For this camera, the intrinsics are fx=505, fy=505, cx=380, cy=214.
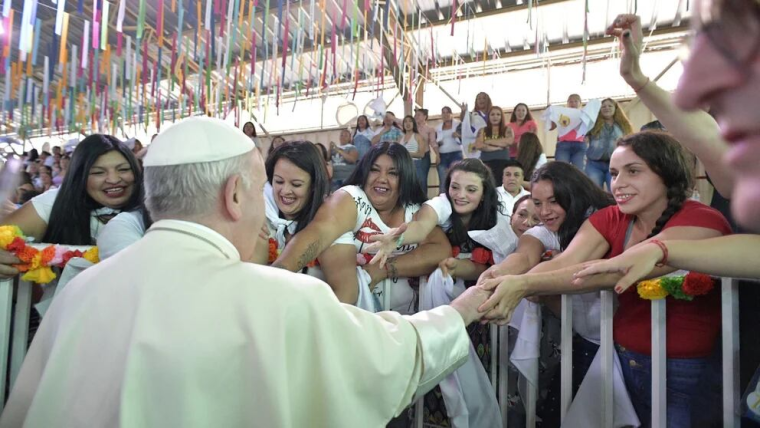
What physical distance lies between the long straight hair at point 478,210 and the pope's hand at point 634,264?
4.46ft

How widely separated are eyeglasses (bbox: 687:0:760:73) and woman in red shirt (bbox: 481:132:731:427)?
1.72m

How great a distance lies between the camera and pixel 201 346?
1231 millimetres

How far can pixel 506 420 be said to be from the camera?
2680 millimetres

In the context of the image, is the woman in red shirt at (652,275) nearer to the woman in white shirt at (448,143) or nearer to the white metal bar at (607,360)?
the white metal bar at (607,360)

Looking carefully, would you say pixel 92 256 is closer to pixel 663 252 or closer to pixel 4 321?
pixel 4 321

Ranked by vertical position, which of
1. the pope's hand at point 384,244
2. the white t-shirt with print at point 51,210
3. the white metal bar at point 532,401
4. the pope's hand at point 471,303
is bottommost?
the white metal bar at point 532,401

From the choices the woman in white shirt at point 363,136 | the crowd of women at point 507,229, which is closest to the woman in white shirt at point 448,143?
the woman in white shirt at point 363,136

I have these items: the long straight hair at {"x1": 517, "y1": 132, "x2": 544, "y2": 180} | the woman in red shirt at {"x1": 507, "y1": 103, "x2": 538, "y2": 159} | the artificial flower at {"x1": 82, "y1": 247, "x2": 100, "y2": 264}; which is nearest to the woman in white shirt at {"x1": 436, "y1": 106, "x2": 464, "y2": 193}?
the woman in red shirt at {"x1": 507, "y1": 103, "x2": 538, "y2": 159}

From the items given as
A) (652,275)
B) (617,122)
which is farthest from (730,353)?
(617,122)

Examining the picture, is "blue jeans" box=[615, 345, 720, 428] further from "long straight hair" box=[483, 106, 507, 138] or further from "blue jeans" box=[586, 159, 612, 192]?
"long straight hair" box=[483, 106, 507, 138]

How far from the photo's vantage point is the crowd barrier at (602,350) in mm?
1748

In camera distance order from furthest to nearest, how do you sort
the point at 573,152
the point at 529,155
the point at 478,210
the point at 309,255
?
the point at 573,152 < the point at 529,155 < the point at 478,210 < the point at 309,255

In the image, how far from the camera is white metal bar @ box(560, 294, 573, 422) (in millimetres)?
2166

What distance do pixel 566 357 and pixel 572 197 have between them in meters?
0.86
